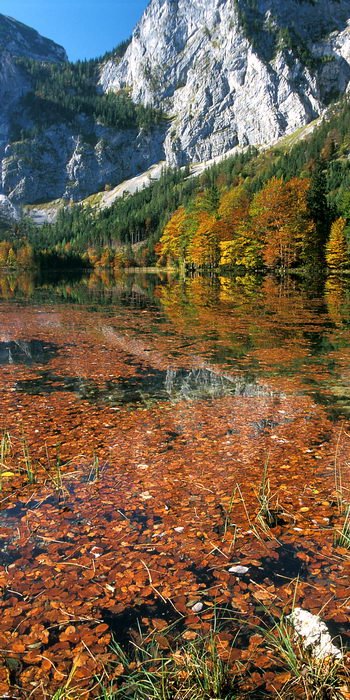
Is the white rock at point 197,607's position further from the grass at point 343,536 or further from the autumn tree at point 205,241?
the autumn tree at point 205,241

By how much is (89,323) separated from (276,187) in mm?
47005

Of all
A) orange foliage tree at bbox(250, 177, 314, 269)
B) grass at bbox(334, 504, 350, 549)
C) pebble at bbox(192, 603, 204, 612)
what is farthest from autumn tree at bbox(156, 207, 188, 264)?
pebble at bbox(192, 603, 204, 612)

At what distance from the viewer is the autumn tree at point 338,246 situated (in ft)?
201

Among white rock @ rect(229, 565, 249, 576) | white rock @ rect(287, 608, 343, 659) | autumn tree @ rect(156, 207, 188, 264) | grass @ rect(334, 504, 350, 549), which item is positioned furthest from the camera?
autumn tree @ rect(156, 207, 188, 264)

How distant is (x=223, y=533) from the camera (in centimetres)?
529

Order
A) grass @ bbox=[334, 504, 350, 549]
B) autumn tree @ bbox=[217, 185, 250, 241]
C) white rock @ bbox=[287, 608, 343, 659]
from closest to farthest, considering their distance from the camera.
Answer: white rock @ bbox=[287, 608, 343, 659], grass @ bbox=[334, 504, 350, 549], autumn tree @ bbox=[217, 185, 250, 241]

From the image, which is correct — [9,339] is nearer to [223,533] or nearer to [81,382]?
[81,382]

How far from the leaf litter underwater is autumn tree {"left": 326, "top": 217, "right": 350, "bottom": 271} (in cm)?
5443

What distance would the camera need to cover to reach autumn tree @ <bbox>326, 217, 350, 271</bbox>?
201 feet

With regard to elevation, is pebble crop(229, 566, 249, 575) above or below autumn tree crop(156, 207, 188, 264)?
below

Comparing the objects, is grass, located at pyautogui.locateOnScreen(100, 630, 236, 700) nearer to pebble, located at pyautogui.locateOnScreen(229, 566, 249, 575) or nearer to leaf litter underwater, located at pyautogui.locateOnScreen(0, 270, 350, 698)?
leaf litter underwater, located at pyautogui.locateOnScreen(0, 270, 350, 698)

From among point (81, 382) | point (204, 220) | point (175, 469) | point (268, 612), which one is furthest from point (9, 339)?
point (204, 220)

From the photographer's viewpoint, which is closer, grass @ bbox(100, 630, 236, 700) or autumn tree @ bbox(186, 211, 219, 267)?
grass @ bbox(100, 630, 236, 700)

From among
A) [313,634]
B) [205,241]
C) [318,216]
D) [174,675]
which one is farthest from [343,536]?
[205,241]
